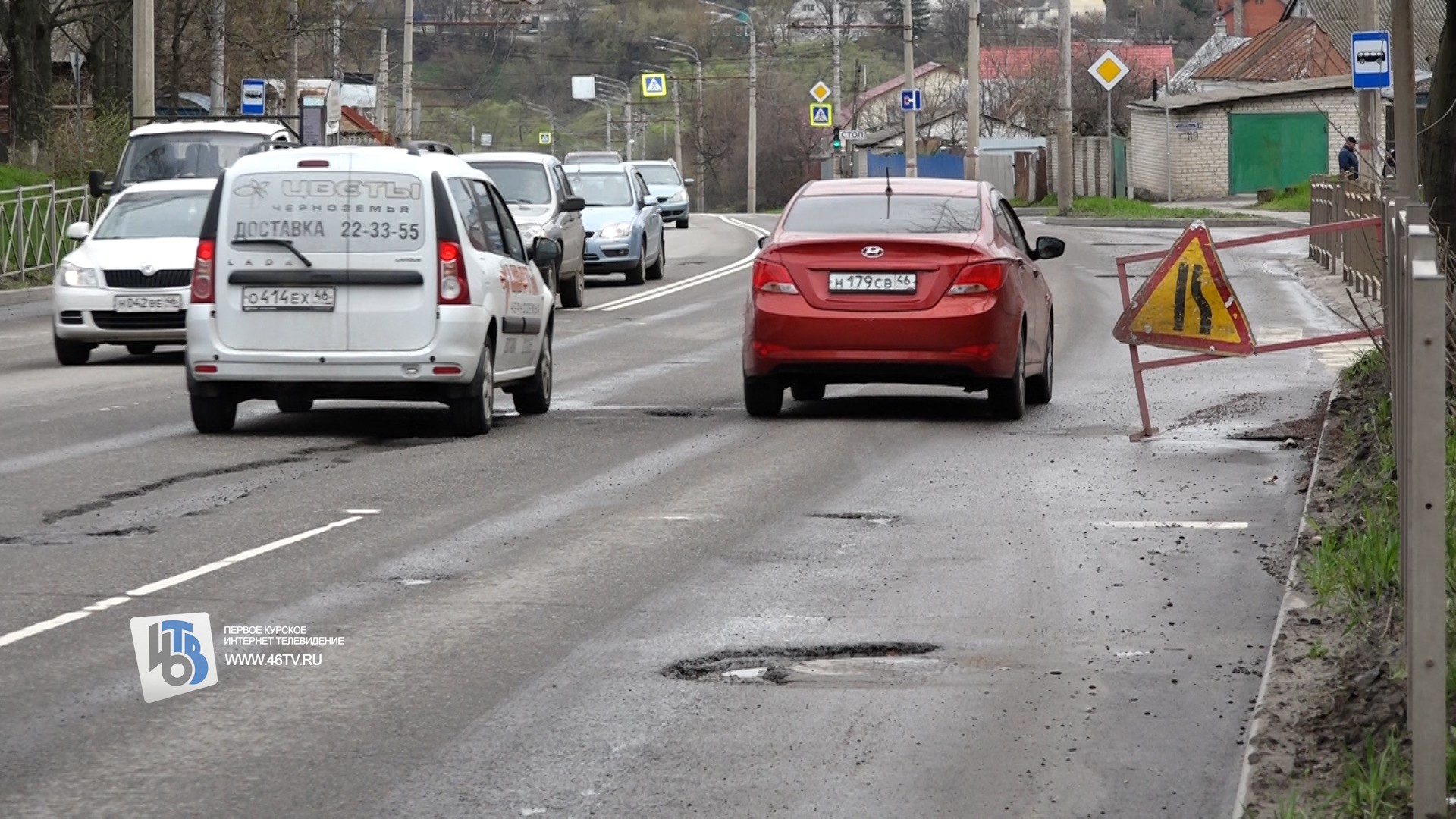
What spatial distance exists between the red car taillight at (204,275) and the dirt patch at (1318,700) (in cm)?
A: 718

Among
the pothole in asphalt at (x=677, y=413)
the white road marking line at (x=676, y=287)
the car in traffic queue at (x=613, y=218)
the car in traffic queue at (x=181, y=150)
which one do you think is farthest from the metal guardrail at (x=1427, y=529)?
the car in traffic queue at (x=613, y=218)

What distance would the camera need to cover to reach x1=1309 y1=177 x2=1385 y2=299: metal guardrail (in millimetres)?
23031

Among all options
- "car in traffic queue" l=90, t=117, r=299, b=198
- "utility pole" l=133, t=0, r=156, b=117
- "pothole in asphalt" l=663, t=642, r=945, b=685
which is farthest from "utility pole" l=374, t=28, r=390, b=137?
"pothole in asphalt" l=663, t=642, r=945, b=685

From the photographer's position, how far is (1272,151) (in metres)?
62.3

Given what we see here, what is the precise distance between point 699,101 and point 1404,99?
98548mm

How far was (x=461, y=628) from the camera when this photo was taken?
7.43m

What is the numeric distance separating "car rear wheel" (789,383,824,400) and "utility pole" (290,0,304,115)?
115ft

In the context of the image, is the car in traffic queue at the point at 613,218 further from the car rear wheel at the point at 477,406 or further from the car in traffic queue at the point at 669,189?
the car in traffic queue at the point at 669,189

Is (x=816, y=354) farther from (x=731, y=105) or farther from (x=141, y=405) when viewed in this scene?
(x=731, y=105)

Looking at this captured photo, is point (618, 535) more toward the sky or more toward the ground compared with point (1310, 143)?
more toward the ground

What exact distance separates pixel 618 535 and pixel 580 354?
10.9m

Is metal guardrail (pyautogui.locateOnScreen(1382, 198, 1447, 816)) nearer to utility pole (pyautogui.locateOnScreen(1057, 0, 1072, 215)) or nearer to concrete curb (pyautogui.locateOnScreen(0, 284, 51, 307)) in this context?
concrete curb (pyautogui.locateOnScreen(0, 284, 51, 307))

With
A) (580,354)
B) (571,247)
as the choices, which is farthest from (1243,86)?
(580,354)

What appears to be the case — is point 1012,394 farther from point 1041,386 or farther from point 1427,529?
point 1427,529
